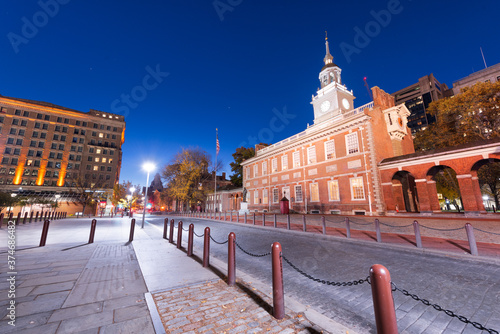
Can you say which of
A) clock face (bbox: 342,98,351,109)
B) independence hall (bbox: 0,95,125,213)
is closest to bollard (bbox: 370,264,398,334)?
clock face (bbox: 342,98,351,109)

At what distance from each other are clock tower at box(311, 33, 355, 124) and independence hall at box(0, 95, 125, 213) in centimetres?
5266


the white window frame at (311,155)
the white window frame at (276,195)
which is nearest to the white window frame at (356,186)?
the white window frame at (311,155)

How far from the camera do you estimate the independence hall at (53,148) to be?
52344 mm

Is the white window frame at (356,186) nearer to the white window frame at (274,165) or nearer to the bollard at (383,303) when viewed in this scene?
the white window frame at (274,165)

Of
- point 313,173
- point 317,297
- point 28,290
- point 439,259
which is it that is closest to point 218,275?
point 317,297

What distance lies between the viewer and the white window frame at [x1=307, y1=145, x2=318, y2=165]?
25.2m

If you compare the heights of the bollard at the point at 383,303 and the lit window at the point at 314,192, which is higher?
the lit window at the point at 314,192

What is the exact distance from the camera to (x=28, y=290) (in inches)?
153

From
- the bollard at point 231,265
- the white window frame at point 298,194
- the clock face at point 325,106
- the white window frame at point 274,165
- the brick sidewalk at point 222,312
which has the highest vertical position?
the clock face at point 325,106

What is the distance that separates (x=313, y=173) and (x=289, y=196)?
4751 mm

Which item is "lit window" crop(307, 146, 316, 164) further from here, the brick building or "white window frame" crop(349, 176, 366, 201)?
"white window frame" crop(349, 176, 366, 201)

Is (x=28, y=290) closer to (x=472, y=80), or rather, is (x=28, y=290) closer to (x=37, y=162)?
(x=37, y=162)

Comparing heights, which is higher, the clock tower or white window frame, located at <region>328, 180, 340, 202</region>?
the clock tower

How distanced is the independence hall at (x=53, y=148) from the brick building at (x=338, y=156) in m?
46.6
